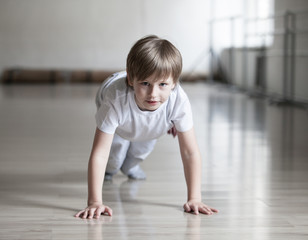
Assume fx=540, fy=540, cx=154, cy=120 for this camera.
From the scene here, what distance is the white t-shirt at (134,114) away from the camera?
163 cm

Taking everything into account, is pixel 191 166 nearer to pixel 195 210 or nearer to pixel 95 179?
pixel 195 210

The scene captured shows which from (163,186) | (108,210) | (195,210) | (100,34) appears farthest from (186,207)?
(100,34)

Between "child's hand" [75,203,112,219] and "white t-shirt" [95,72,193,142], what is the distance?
22 centimetres

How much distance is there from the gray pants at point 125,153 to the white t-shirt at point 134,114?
251 mm

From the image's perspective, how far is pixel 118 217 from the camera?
1.59m

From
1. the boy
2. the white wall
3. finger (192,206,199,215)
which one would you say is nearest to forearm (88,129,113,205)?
the boy

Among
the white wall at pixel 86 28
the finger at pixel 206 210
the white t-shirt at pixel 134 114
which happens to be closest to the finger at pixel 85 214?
the white t-shirt at pixel 134 114

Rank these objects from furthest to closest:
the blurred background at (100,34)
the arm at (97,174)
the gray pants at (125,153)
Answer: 1. the blurred background at (100,34)
2. the gray pants at (125,153)
3. the arm at (97,174)

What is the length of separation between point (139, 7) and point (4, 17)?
2.29m

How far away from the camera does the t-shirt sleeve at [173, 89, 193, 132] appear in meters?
1.67

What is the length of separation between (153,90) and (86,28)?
26.1 ft

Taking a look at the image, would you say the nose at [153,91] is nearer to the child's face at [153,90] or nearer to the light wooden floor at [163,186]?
the child's face at [153,90]

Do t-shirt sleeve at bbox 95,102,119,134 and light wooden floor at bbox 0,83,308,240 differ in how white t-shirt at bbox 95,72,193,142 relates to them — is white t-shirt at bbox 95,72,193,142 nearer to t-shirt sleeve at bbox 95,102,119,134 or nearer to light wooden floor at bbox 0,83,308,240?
t-shirt sleeve at bbox 95,102,119,134

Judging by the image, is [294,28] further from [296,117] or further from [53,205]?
[53,205]
